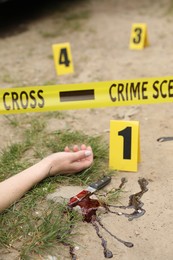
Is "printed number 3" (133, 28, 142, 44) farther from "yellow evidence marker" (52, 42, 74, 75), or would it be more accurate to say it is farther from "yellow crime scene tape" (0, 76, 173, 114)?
"yellow crime scene tape" (0, 76, 173, 114)

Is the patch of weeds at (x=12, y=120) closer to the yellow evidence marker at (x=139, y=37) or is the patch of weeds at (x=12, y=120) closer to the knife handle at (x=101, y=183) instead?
the knife handle at (x=101, y=183)

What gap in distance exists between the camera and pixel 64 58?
467 cm

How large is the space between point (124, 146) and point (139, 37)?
2.29 m

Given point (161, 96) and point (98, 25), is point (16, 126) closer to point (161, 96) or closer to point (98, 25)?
point (161, 96)

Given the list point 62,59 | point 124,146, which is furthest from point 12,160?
point 62,59

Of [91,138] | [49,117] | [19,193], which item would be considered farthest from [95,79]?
[19,193]

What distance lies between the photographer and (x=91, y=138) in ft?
11.4

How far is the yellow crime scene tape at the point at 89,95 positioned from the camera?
3170 millimetres

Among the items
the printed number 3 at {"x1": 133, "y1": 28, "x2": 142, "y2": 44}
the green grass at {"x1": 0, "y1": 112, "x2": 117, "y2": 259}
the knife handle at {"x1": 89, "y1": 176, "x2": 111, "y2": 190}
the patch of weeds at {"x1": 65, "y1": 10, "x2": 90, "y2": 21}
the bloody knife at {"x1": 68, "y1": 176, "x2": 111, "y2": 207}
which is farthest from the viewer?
the patch of weeds at {"x1": 65, "y1": 10, "x2": 90, "y2": 21}

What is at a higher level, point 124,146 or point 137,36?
point 137,36

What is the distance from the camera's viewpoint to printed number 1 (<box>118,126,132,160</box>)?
302 cm

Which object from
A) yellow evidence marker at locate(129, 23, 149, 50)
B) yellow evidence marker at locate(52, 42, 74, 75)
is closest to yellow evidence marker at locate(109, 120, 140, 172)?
yellow evidence marker at locate(52, 42, 74, 75)

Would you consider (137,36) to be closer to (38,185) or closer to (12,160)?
(12,160)

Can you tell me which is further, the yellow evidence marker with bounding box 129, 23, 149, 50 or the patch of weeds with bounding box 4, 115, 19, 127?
the yellow evidence marker with bounding box 129, 23, 149, 50
